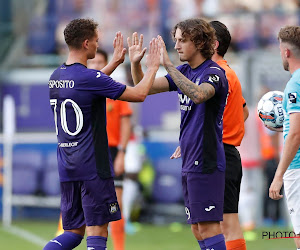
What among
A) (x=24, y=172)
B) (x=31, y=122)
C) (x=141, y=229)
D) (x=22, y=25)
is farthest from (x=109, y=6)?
(x=141, y=229)

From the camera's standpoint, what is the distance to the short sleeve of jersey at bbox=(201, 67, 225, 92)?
538 centimetres

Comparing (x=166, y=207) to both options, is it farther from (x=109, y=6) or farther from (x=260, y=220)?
(x=109, y=6)

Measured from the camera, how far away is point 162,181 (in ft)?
40.4

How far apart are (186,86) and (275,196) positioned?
1.04m

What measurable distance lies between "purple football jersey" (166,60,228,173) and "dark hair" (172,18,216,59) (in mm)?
127

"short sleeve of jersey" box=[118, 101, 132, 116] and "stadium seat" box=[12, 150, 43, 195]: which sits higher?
"short sleeve of jersey" box=[118, 101, 132, 116]

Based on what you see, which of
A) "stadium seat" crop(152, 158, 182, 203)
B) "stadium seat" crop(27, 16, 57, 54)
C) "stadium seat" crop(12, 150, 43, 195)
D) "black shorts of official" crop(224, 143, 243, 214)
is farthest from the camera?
"stadium seat" crop(27, 16, 57, 54)

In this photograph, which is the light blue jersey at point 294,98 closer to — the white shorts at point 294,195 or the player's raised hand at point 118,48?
the white shorts at point 294,195

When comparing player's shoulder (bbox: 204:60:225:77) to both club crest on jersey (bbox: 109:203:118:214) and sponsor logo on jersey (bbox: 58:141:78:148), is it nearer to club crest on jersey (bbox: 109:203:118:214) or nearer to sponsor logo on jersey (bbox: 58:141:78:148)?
sponsor logo on jersey (bbox: 58:141:78:148)

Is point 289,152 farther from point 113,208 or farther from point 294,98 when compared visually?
point 113,208

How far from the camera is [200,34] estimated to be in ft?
18.1

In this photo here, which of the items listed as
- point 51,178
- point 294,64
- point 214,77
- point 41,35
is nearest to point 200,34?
point 214,77

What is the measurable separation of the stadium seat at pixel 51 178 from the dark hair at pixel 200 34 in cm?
750

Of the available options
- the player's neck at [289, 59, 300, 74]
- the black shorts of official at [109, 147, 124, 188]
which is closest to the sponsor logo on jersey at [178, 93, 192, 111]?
the player's neck at [289, 59, 300, 74]
